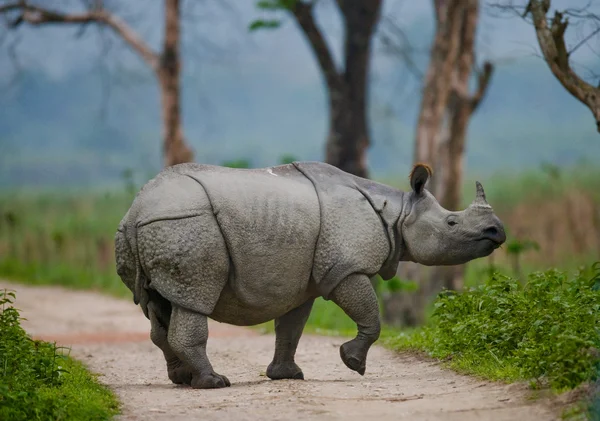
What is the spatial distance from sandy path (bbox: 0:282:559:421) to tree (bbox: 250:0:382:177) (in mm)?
6492

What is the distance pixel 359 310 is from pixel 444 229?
37.2 inches

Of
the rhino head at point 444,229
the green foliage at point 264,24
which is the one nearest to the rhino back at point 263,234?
the rhino head at point 444,229

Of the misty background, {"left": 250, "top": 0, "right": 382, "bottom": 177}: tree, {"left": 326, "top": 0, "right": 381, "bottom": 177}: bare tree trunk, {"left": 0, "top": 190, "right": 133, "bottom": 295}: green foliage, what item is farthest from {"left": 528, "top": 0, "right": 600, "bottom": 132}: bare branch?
the misty background

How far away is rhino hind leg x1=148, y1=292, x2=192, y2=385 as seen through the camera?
327 inches

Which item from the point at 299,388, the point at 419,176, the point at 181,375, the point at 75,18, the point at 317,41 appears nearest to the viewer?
the point at 299,388

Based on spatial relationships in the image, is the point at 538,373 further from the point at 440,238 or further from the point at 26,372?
the point at 26,372

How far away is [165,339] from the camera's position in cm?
839

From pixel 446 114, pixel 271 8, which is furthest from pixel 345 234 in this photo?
pixel 271 8

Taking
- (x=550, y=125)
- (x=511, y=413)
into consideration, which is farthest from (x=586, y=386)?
(x=550, y=125)

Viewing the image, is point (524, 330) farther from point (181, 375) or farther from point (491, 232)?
point (181, 375)

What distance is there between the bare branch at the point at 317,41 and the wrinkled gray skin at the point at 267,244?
9.71m

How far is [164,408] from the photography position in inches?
286

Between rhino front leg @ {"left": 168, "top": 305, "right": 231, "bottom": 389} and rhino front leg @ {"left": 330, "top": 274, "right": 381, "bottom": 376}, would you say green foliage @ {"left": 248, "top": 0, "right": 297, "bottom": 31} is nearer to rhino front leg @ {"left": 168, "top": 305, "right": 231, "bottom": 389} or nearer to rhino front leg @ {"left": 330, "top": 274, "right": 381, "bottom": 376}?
rhino front leg @ {"left": 330, "top": 274, "right": 381, "bottom": 376}

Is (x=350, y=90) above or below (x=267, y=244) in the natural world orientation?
below
